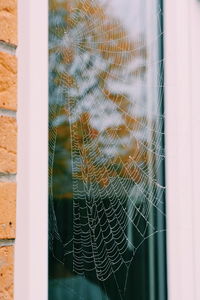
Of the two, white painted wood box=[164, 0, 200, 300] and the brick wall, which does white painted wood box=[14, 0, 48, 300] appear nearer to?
the brick wall

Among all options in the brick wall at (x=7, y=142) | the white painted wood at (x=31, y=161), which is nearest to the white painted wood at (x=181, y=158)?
the white painted wood at (x=31, y=161)

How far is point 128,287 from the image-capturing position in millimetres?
1564

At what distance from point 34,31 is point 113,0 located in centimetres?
52

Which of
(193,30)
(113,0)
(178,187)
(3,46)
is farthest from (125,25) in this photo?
(3,46)

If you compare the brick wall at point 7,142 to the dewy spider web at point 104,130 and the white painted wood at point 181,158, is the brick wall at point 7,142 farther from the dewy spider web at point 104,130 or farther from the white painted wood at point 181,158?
the white painted wood at point 181,158

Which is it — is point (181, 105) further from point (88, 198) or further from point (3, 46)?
point (3, 46)

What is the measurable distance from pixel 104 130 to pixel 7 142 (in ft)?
1.83

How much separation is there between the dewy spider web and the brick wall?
298mm

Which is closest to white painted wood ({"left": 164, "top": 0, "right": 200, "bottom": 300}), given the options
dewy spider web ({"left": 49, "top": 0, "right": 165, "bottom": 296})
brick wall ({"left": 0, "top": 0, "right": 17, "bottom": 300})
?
dewy spider web ({"left": 49, "top": 0, "right": 165, "bottom": 296})

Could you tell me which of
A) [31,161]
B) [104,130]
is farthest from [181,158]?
[31,161]

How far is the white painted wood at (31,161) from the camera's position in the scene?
1.07 metres

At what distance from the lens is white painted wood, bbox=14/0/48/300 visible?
3.51ft

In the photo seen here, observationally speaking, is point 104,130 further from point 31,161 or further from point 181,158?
point 31,161

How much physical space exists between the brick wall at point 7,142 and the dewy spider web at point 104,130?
0.98 feet
